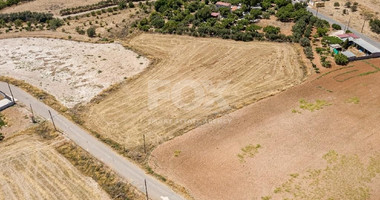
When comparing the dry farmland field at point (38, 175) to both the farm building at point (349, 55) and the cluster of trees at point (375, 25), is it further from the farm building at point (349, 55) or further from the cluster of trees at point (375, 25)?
the cluster of trees at point (375, 25)

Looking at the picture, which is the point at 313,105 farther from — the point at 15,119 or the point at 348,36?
the point at 15,119

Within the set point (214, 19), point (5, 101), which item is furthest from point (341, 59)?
point (5, 101)

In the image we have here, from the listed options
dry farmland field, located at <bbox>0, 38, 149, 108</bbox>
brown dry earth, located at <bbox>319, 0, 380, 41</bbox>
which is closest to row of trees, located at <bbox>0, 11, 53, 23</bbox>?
dry farmland field, located at <bbox>0, 38, 149, 108</bbox>

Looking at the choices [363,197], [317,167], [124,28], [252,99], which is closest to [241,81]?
[252,99]

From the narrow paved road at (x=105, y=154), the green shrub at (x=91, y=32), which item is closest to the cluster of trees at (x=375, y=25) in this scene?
the narrow paved road at (x=105, y=154)

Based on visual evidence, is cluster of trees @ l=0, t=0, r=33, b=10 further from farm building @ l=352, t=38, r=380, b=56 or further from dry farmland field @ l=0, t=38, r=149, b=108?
farm building @ l=352, t=38, r=380, b=56

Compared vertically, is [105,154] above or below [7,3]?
below
